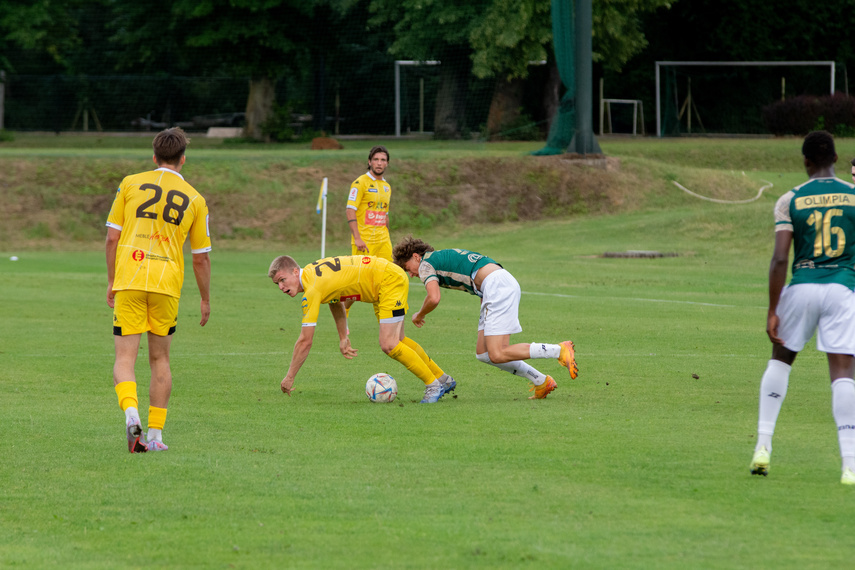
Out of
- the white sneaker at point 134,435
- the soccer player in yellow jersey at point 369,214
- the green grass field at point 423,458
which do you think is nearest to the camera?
the green grass field at point 423,458

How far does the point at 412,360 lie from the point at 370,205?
255 inches

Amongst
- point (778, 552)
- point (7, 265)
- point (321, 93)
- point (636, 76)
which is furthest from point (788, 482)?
point (636, 76)

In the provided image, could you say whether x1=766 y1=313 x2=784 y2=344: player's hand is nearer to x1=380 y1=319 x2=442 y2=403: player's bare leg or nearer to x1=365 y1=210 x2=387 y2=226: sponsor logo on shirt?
x1=380 y1=319 x2=442 y2=403: player's bare leg

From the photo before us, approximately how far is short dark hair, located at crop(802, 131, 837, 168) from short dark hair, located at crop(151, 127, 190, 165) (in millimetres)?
4027

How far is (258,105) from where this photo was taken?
4706cm

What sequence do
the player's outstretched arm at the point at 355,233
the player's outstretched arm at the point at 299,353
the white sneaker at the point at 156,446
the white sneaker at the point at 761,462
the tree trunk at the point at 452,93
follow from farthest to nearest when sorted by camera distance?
the tree trunk at the point at 452,93
the player's outstretched arm at the point at 355,233
the player's outstretched arm at the point at 299,353
the white sneaker at the point at 156,446
the white sneaker at the point at 761,462

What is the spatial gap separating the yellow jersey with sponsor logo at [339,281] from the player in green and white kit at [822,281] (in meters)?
3.87

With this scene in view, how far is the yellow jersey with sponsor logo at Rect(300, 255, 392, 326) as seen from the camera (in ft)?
28.9

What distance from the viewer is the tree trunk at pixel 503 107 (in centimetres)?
4412

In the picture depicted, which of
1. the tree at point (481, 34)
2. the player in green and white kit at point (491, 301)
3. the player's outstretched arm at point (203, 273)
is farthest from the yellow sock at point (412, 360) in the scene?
the tree at point (481, 34)

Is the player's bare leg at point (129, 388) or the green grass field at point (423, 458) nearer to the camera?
the green grass field at point (423, 458)

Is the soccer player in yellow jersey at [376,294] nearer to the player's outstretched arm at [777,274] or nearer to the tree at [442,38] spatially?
the player's outstretched arm at [777,274]

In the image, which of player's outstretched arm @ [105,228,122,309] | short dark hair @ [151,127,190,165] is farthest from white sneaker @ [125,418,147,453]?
A: short dark hair @ [151,127,190,165]

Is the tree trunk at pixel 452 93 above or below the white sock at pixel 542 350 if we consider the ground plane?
above
